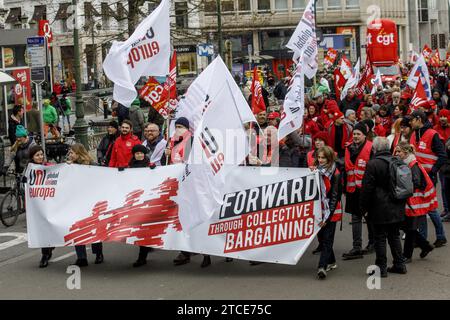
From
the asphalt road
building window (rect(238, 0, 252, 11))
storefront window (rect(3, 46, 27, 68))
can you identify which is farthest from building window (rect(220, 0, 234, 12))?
the asphalt road

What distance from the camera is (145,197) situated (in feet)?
31.5

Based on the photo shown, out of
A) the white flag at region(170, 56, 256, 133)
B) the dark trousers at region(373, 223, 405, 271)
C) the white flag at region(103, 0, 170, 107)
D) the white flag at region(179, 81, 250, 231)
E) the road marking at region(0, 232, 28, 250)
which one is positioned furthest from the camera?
the road marking at region(0, 232, 28, 250)

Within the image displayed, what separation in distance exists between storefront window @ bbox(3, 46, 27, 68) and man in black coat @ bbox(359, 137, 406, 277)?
1956 cm

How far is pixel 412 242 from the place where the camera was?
952 cm

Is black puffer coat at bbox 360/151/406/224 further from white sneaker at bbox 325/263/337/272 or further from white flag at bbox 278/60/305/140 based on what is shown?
white flag at bbox 278/60/305/140

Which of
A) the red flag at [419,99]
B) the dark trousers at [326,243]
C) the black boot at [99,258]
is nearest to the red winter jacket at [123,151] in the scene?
the black boot at [99,258]

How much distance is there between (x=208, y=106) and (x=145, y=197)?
4.18ft

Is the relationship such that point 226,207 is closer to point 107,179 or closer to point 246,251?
point 246,251

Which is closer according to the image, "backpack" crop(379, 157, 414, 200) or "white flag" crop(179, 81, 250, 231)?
"backpack" crop(379, 157, 414, 200)

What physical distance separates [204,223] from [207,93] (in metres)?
1.61

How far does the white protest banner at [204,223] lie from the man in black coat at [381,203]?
611 mm

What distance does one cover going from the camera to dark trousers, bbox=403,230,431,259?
9508mm

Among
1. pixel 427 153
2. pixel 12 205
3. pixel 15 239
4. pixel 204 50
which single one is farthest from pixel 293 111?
pixel 204 50

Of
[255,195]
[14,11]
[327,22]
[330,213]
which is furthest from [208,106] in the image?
[327,22]
